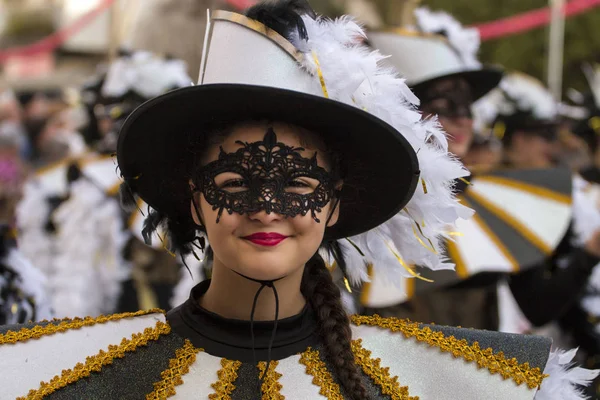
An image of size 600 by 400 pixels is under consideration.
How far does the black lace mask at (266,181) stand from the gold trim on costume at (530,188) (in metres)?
3.41

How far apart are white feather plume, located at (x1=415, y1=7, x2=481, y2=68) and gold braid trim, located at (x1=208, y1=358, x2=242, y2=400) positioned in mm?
3385

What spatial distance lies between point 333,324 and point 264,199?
1.65ft

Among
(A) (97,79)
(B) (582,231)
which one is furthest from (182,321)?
(A) (97,79)

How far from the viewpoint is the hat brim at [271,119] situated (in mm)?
2889

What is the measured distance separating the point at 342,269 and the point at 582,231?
319 cm

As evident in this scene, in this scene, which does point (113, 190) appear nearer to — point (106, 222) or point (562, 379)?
point (106, 222)

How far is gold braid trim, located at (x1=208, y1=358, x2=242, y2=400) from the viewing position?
9.64ft

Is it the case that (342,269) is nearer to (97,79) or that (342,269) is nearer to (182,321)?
(182,321)

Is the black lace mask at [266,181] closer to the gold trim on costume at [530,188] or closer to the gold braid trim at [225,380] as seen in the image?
the gold braid trim at [225,380]

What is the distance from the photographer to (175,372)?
2996 millimetres

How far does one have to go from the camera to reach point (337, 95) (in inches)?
118

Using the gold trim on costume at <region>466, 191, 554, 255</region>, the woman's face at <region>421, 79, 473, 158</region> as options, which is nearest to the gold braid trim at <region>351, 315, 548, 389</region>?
the woman's face at <region>421, 79, 473, 158</region>

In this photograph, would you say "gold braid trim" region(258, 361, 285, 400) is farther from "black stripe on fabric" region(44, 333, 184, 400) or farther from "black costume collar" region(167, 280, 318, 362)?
"black stripe on fabric" region(44, 333, 184, 400)

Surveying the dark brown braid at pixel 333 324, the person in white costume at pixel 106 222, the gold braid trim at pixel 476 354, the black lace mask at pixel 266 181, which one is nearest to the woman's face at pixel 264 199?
the black lace mask at pixel 266 181
